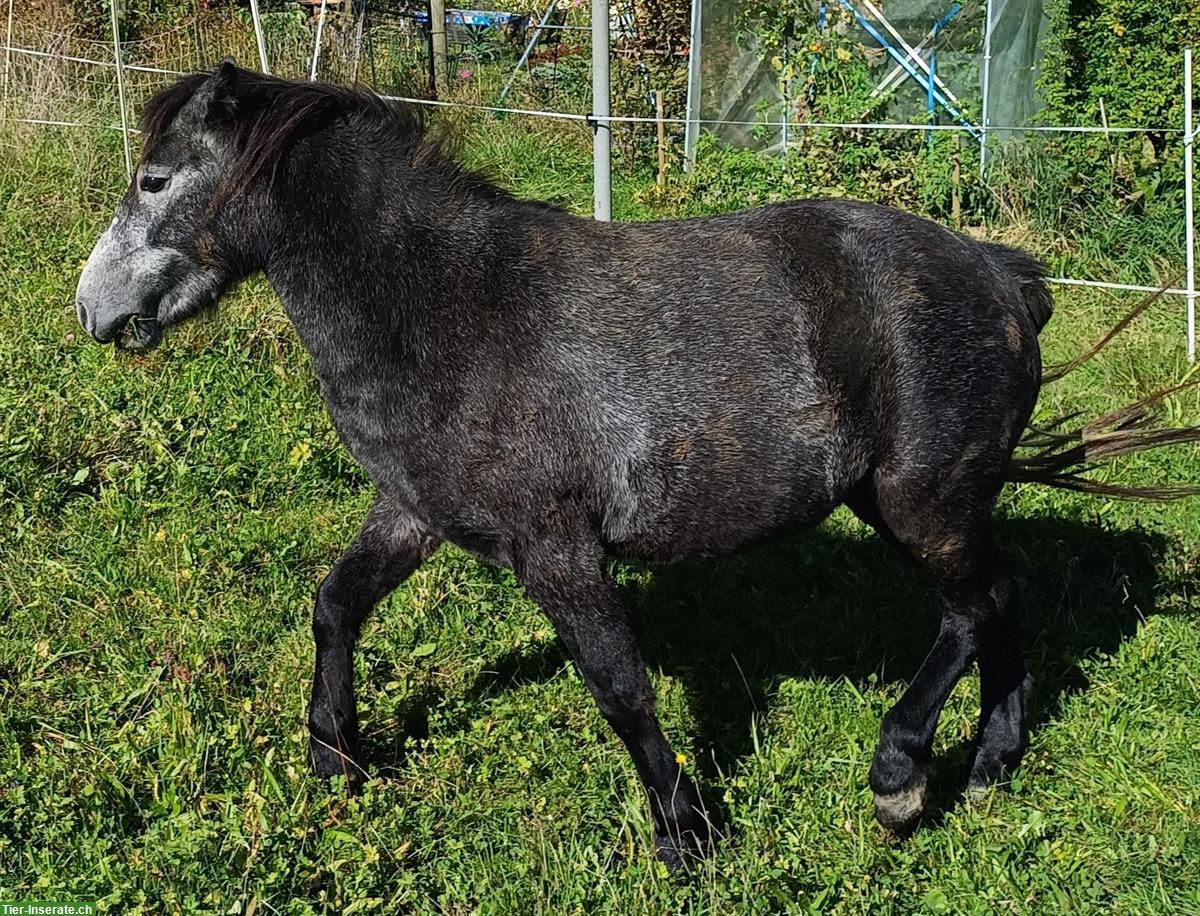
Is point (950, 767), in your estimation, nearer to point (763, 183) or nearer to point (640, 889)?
point (640, 889)

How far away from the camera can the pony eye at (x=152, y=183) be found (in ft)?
12.9

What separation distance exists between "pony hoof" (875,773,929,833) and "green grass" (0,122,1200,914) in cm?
10

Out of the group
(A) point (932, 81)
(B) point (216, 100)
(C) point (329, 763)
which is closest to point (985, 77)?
(A) point (932, 81)

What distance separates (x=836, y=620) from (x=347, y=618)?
2218mm

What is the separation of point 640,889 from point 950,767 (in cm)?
152

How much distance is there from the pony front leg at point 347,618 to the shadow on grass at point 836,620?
22 cm

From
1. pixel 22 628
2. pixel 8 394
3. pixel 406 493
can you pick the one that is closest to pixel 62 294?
pixel 8 394

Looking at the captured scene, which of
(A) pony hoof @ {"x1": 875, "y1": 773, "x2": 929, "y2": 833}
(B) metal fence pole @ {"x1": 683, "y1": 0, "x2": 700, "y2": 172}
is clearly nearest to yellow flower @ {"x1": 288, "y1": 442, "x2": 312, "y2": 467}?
(A) pony hoof @ {"x1": 875, "y1": 773, "x2": 929, "y2": 833}

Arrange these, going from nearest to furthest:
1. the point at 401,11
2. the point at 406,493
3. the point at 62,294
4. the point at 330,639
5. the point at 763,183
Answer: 1. the point at 406,493
2. the point at 330,639
3. the point at 62,294
4. the point at 763,183
5. the point at 401,11

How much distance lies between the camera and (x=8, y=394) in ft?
21.4

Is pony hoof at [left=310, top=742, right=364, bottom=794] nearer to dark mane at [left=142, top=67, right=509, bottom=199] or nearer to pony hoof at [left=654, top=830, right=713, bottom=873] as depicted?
pony hoof at [left=654, top=830, right=713, bottom=873]

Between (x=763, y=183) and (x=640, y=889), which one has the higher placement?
(x=763, y=183)

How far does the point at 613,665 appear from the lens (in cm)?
382

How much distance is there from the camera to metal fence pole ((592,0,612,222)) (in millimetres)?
6816
